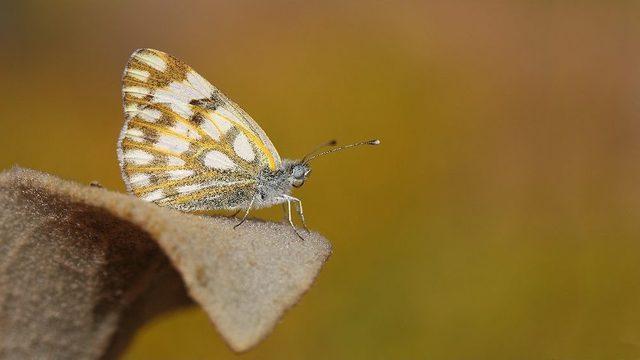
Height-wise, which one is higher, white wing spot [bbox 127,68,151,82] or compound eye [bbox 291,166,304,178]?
white wing spot [bbox 127,68,151,82]

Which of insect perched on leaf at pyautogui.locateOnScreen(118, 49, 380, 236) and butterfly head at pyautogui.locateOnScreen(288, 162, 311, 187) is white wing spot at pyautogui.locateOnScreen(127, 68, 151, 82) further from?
butterfly head at pyautogui.locateOnScreen(288, 162, 311, 187)

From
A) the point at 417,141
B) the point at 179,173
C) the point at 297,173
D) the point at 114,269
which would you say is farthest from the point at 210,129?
the point at 417,141

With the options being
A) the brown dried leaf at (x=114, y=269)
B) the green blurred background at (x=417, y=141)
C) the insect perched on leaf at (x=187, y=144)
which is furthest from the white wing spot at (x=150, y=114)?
the brown dried leaf at (x=114, y=269)

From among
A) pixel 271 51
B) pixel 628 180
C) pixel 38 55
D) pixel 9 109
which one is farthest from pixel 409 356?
pixel 38 55

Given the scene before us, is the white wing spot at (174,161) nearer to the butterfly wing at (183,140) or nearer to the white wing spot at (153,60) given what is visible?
the butterfly wing at (183,140)

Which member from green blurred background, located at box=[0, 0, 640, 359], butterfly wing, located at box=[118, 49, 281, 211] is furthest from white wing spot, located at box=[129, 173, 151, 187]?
green blurred background, located at box=[0, 0, 640, 359]

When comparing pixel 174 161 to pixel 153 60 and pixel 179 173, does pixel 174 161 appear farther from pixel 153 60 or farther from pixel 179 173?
pixel 153 60

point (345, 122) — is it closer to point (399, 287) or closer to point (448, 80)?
point (448, 80)
